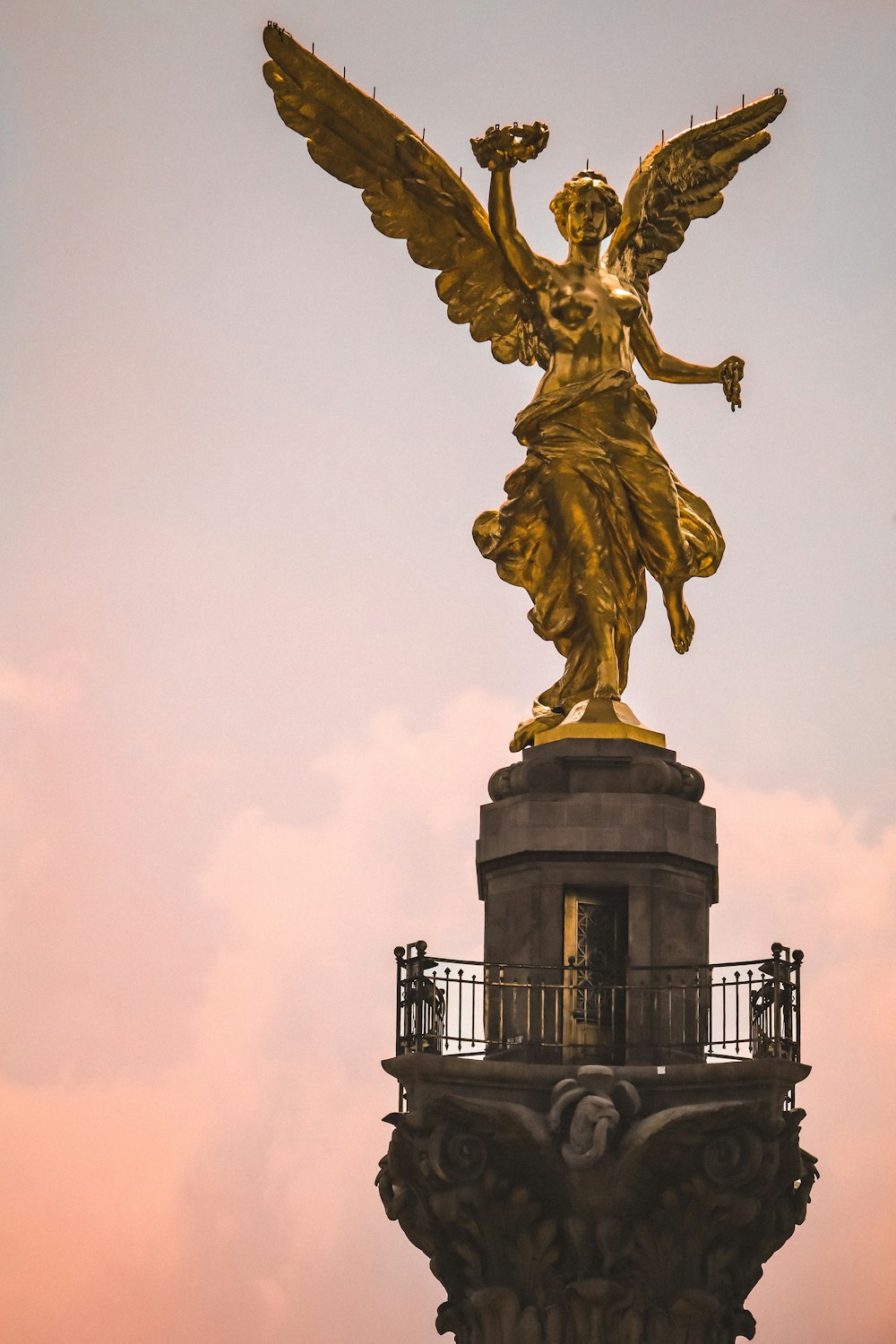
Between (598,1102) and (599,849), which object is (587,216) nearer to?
(599,849)

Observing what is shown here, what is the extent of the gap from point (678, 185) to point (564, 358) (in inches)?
122

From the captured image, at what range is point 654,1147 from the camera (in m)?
26.3

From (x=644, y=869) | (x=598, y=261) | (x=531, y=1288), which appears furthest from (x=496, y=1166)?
(x=598, y=261)

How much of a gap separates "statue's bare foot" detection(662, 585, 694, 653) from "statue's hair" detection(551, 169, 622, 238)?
3.59 m

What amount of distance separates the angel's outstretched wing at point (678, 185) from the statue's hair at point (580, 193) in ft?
1.93

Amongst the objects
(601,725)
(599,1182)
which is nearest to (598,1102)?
(599,1182)

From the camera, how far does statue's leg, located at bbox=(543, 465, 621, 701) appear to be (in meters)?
29.1

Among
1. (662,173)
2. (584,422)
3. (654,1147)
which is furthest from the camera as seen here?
(662,173)

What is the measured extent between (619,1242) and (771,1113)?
1.71 meters

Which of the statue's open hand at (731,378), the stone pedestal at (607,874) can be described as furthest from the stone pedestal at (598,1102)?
the statue's open hand at (731,378)

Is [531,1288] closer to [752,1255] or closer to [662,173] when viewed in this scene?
[752,1255]

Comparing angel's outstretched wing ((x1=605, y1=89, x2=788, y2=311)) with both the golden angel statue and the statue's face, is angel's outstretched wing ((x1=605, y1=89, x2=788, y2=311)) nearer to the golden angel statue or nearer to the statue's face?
the golden angel statue

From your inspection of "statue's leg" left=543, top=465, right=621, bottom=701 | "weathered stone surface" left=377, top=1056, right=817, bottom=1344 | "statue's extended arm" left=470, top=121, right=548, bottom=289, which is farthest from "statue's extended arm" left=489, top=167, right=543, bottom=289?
"weathered stone surface" left=377, top=1056, right=817, bottom=1344

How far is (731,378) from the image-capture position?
1211 inches
